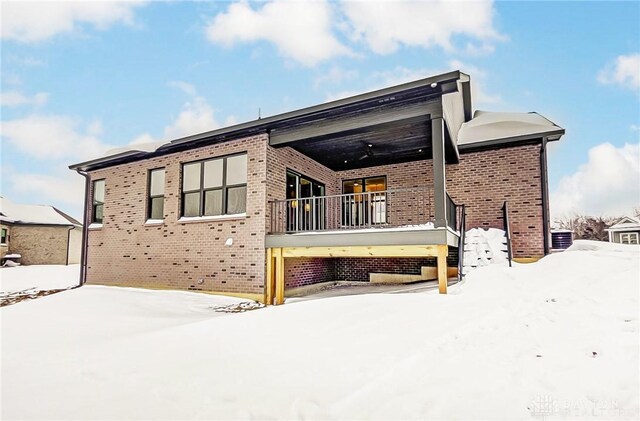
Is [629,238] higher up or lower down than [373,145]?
lower down

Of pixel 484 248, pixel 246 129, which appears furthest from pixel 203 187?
pixel 484 248

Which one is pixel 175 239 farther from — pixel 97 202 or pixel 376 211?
pixel 376 211

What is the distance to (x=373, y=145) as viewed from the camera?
9039 millimetres

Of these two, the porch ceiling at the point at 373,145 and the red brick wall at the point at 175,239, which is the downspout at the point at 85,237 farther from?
the porch ceiling at the point at 373,145

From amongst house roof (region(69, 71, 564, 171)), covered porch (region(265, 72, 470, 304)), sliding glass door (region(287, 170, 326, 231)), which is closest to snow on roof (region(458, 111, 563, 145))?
house roof (region(69, 71, 564, 171))

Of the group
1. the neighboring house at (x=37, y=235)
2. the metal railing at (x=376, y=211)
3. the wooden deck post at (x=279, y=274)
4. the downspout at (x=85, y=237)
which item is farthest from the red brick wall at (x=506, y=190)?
the neighboring house at (x=37, y=235)

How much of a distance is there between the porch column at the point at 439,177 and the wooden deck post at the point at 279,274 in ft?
12.1

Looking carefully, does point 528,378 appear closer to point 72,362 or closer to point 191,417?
point 191,417

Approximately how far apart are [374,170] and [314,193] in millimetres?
Result: 2229

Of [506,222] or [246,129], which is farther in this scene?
[506,222]

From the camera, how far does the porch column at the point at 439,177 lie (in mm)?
6520

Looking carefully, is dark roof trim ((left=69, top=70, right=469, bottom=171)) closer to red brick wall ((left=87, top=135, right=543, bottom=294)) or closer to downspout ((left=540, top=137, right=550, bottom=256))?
red brick wall ((left=87, top=135, right=543, bottom=294))

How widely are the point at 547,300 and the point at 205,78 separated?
1996 cm

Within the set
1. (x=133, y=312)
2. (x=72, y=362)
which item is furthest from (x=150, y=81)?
(x=72, y=362)
